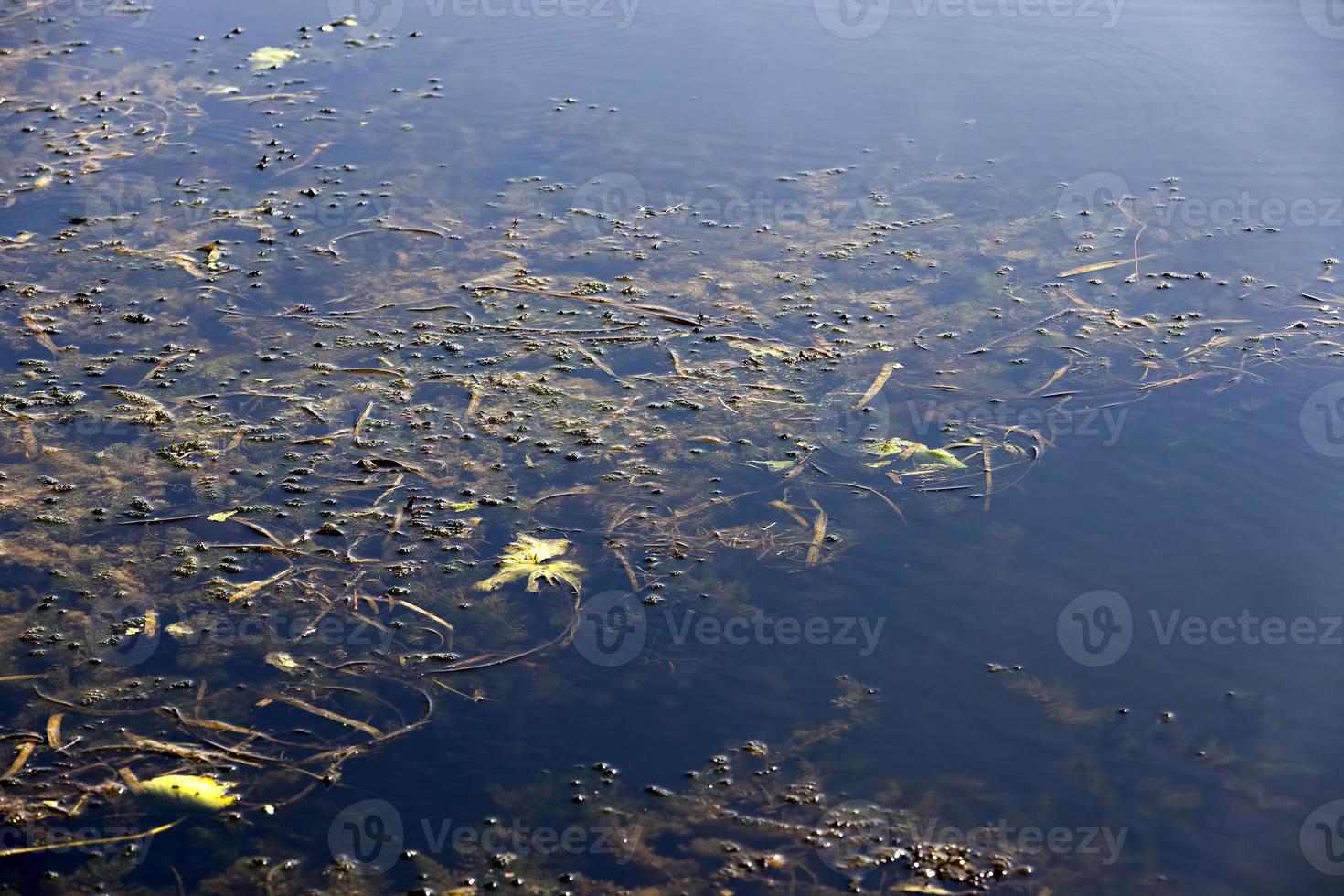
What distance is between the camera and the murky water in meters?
3.37

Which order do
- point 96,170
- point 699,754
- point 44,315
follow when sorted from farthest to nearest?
point 96,170 < point 44,315 < point 699,754

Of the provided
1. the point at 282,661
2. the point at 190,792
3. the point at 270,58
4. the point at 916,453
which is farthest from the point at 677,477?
the point at 270,58

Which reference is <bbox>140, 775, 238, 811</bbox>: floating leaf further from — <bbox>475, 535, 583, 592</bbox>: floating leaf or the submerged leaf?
the submerged leaf

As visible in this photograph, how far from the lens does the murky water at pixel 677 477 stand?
337 cm

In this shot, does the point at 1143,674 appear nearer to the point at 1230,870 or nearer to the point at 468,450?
the point at 1230,870

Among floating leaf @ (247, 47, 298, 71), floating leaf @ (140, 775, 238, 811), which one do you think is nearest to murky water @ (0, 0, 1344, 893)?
floating leaf @ (140, 775, 238, 811)

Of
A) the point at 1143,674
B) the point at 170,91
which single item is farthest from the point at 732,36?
the point at 1143,674

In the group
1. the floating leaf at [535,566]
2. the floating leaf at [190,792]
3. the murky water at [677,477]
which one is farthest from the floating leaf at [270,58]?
the floating leaf at [190,792]

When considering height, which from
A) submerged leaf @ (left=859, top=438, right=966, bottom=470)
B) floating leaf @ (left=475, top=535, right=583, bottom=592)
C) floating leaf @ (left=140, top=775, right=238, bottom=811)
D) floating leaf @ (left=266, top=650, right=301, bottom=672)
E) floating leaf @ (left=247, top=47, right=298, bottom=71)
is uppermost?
floating leaf @ (left=247, top=47, right=298, bottom=71)

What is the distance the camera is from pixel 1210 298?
5.78m

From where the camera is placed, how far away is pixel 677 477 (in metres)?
4.60

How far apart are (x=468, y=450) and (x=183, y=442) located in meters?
1.17

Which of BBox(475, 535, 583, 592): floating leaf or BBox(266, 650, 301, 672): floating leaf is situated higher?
BBox(475, 535, 583, 592): floating leaf

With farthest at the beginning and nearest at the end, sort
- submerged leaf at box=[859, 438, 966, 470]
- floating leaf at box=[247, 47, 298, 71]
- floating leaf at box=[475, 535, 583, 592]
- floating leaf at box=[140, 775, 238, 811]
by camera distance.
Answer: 1. floating leaf at box=[247, 47, 298, 71]
2. submerged leaf at box=[859, 438, 966, 470]
3. floating leaf at box=[475, 535, 583, 592]
4. floating leaf at box=[140, 775, 238, 811]
